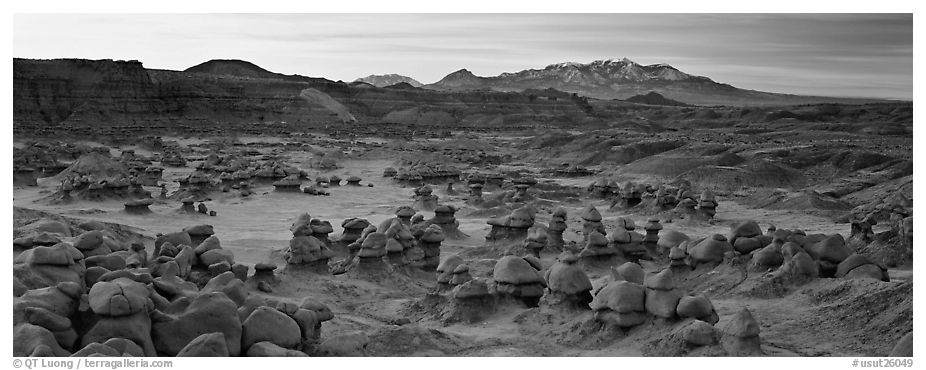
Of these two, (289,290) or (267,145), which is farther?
(267,145)

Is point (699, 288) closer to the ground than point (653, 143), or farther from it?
closer to the ground

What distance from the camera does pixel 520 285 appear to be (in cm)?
1141

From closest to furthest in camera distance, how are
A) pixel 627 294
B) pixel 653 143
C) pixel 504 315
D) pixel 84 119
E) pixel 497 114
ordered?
pixel 627 294, pixel 504 315, pixel 653 143, pixel 84 119, pixel 497 114

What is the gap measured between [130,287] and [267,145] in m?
44.1

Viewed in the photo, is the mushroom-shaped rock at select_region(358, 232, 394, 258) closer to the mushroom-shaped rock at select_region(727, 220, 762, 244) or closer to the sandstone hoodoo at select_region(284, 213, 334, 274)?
the sandstone hoodoo at select_region(284, 213, 334, 274)

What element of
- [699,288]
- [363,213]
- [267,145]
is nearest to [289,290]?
[699,288]

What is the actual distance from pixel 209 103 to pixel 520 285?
78371mm

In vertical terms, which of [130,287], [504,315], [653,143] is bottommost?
[504,315]

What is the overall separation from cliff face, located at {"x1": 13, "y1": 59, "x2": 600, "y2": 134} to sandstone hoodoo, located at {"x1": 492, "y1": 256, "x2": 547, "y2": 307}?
4996cm

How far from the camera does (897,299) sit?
983 cm

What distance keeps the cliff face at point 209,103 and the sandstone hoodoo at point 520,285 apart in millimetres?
49960

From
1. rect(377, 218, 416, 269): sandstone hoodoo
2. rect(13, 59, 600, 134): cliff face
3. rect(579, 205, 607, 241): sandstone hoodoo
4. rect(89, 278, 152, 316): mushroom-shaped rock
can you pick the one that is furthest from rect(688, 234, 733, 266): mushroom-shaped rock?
rect(13, 59, 600, 134): cliff face

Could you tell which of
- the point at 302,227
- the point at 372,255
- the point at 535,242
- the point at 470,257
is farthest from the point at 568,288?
the point at 470,257

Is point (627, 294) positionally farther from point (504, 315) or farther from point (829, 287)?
point (829, 287)
